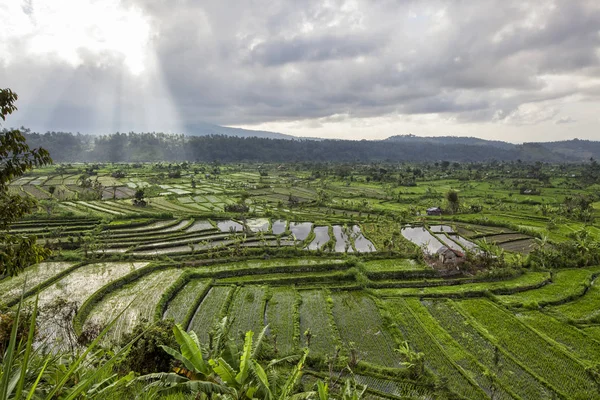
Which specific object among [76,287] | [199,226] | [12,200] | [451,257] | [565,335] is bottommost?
[565,335]

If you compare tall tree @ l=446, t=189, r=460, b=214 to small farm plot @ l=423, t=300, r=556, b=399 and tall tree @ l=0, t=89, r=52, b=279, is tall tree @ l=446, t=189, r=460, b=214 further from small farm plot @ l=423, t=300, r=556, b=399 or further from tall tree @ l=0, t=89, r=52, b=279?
tall tree @ l=0, t=89, r=52, b=279

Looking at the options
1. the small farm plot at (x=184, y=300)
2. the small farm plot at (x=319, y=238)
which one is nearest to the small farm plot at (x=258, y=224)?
the small farm plot at (x=319, y=238)

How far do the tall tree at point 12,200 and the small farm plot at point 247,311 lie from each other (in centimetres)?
1084

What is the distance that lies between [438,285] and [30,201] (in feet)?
79.0

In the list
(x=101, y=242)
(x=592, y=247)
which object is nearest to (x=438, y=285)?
(x=592, y=247)

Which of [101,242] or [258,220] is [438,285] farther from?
[101,242]

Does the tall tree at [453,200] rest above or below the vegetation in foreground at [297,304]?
above

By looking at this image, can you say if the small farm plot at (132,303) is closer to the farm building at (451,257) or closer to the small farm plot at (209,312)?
the small farm plot at (209,312)

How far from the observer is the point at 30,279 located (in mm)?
23859

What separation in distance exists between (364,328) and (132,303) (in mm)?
13412

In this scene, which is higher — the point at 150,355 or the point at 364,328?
the point at 150,355

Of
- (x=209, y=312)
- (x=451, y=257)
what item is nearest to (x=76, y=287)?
(x=209, y=312)

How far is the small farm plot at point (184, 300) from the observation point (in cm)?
1952

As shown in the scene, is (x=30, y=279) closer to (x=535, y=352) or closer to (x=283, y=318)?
(x=283, y=318)
